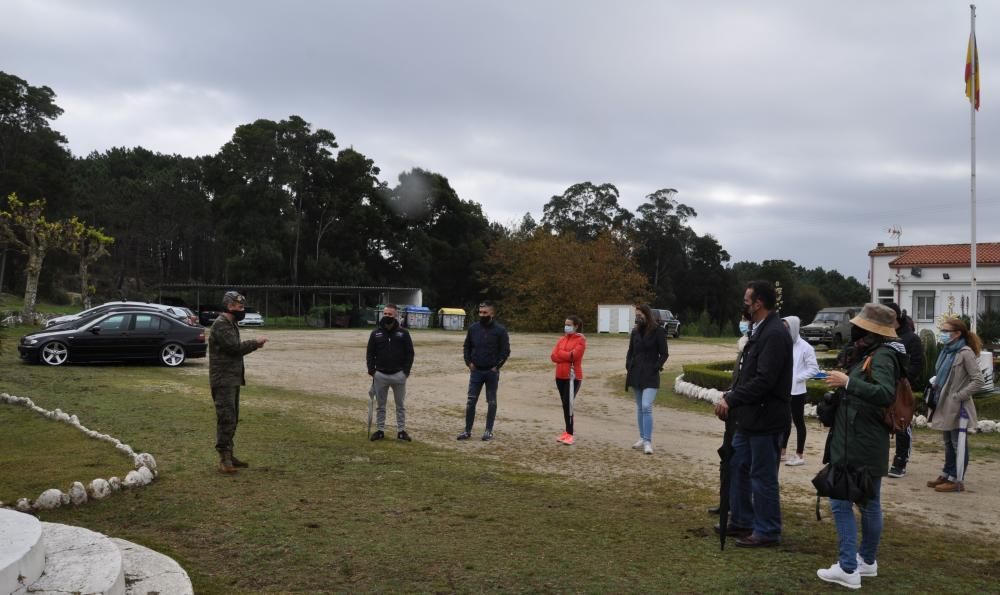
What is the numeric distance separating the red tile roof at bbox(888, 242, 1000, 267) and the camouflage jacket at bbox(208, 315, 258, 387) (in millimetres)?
37585

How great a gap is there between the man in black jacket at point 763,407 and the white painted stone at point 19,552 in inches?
165

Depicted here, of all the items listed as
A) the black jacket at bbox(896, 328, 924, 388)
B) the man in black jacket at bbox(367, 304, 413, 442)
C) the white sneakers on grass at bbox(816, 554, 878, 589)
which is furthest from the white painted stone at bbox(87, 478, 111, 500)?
the black jacket at bbox(896, 328, 924, 388)

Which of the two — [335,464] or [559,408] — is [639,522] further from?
[559,408]

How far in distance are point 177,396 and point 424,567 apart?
10.2m

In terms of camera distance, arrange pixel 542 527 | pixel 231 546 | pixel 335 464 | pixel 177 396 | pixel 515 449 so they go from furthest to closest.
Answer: pixel 177 396 < pixel 515 449 < pixel 335 464 < pixel 542 527 < pixel 231 546

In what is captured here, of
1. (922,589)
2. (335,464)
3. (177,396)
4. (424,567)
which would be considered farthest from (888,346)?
(177,396)

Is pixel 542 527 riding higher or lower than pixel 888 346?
lower

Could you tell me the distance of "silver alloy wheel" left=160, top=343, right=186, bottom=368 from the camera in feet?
63.4

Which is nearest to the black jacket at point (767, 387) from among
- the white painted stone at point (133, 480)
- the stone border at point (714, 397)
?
the white painted stone at point (133, 480)

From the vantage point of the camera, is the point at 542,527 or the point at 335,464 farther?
the point at 335,464

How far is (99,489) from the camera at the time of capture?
6402mm

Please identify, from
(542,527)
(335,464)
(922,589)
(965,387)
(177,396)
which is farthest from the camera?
(177,396)

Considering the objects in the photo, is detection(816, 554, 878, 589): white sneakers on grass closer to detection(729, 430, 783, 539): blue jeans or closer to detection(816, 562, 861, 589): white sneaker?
detection(816, 562, 861, 589): white sneaker

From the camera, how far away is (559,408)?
1432cm
